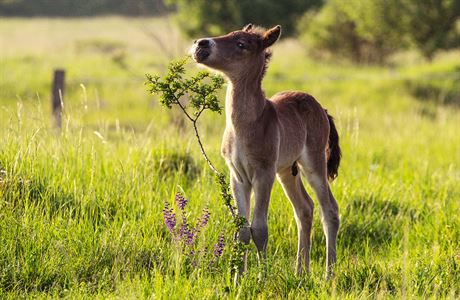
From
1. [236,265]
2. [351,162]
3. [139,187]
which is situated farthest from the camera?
[351,162]

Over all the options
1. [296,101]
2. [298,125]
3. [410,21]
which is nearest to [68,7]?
[410,21]

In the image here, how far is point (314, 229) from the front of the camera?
6676mm

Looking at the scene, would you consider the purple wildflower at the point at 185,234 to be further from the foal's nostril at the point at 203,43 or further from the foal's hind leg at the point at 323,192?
the foal's nostril at the point at 203,43

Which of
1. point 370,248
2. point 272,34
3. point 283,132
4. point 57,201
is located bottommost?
point 370,248

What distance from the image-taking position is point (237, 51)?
16.1 feet

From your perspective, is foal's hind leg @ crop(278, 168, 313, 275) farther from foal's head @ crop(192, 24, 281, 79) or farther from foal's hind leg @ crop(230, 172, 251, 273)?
foal's head @ crop(192, 24, 281, 79)

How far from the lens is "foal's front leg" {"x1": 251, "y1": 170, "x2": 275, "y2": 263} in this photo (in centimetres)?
501

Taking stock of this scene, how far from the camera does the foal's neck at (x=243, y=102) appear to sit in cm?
504

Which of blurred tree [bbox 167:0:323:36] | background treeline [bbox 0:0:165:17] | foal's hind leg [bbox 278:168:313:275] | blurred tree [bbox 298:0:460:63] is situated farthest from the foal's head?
background treeline [bbox 0:0:165:17]

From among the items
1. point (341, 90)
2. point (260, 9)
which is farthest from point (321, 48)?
point (341, 90)

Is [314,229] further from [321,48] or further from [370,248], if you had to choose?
[321,48]

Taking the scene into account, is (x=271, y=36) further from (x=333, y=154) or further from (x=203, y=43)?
(x=333, y=154)

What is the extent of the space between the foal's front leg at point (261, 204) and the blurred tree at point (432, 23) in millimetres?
17862

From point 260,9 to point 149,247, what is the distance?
691 inches
